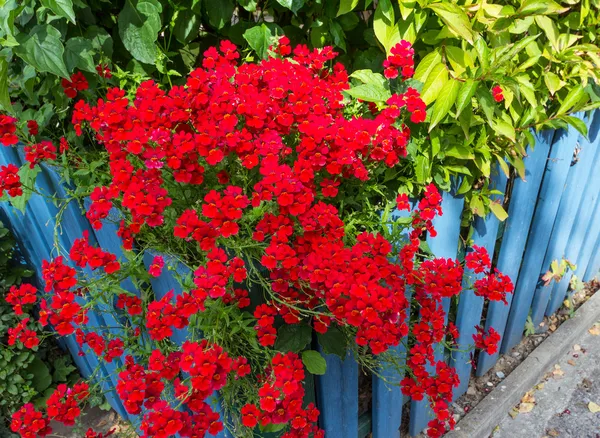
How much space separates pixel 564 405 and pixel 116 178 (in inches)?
93.5

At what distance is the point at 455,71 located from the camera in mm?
1571

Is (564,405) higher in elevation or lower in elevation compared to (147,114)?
lower

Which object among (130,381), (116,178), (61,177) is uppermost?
(116,178)

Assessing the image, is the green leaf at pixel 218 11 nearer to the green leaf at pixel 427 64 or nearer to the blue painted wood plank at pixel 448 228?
the green leaf at pixel 427 64

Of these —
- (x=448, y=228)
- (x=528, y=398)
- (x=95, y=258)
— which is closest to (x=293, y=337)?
(x=95, y=258)

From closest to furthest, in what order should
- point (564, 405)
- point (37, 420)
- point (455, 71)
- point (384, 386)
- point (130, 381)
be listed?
point (130, 381) → point (37, 420) → point (455, 71) → point (384, 386) → point (564, 405)

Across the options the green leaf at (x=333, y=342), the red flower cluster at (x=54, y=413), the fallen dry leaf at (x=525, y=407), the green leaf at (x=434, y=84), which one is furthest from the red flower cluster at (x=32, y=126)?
the fallen dry leaf at (x=525, y=407)

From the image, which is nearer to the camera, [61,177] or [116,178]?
[116,178]

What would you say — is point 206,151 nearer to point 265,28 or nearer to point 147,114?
point 147,114

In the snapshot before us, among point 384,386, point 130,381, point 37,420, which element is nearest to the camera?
point 130,381

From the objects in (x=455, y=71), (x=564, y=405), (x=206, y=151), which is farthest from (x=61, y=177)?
(x=564, y=405)

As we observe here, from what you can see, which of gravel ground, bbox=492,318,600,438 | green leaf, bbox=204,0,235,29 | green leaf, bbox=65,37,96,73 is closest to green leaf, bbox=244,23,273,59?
green leaf, bbox=204,0,235,29

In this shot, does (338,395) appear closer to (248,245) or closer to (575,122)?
(248,245)

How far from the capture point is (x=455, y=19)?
140 cm
